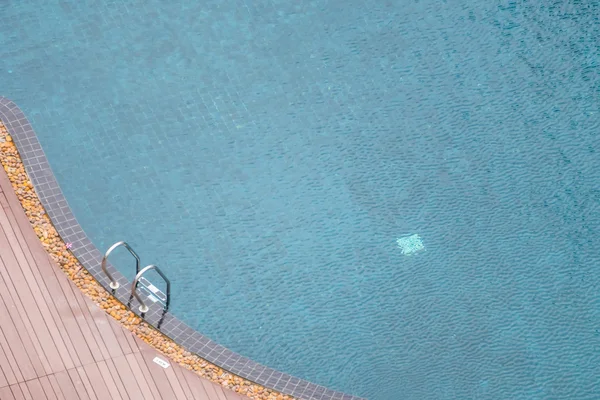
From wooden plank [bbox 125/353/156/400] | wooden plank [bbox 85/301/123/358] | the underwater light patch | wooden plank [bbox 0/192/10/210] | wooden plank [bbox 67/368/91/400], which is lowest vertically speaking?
wooden plank [bbox 67/368/91/400]

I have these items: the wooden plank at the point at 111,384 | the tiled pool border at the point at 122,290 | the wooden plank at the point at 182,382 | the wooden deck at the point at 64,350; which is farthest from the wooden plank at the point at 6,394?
the wooden plank at the point at 182,382

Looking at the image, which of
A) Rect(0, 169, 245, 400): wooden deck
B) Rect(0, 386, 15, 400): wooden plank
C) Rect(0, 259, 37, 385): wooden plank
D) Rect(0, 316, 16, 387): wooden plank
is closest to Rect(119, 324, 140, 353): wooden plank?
Rect(0, 169, 245, 400): wooden deck

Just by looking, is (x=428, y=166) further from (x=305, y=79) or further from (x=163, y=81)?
(x=163, y=81)

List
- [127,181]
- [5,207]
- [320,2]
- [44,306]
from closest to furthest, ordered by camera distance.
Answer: [44,306] → [5,207] → [127,181] → [320,2]

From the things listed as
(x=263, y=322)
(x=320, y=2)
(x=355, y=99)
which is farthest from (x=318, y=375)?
(x=320, y=2)

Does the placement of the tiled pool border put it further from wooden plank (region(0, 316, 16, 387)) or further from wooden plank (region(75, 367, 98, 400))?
wooden plank (region(0, 316, 16, 387))

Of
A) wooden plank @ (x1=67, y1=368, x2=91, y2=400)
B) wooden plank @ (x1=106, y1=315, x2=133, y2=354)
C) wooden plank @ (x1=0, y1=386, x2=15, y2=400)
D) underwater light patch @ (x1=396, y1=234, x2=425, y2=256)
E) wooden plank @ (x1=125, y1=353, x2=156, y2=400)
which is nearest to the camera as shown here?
wooden plank @ (x1=0, y1=386, x2=15, y2=400)

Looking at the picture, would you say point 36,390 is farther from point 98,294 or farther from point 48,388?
point 98,294

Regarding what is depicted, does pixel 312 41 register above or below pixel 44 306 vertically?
above

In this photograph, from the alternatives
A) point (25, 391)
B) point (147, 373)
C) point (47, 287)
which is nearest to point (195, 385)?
point (147, 373)
